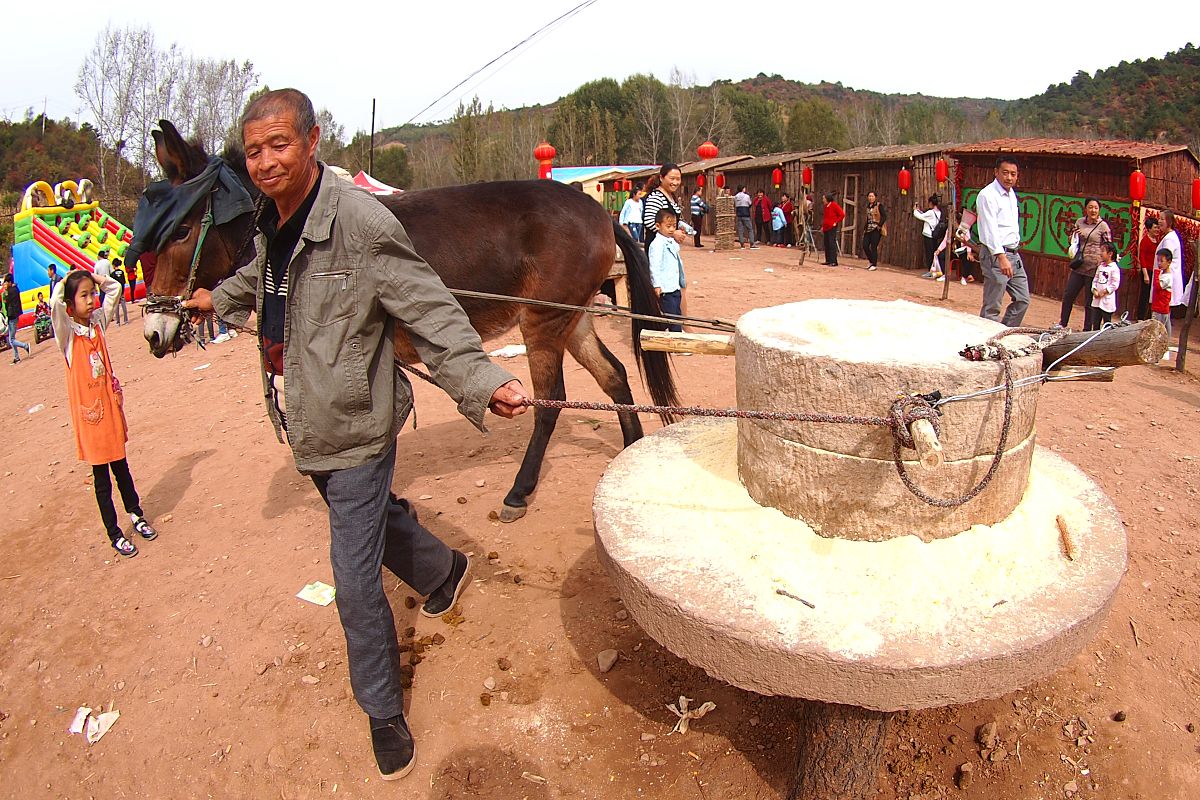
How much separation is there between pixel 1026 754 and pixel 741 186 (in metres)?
21.3

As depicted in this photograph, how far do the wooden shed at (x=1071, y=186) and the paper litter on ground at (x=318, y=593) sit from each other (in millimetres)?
10127

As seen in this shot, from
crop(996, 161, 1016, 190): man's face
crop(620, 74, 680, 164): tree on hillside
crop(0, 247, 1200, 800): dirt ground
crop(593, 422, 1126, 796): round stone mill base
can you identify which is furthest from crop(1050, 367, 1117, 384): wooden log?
crop(620, 74, 680, 164): tree on hillside

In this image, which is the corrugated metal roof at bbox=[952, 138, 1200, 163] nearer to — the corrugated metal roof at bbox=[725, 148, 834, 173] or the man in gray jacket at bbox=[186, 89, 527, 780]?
the corrugated metal roof at bbox=[725, 148, 834, 173]

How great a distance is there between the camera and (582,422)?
5500 mm

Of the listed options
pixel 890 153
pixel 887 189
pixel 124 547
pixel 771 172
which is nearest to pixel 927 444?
pixel 124 547

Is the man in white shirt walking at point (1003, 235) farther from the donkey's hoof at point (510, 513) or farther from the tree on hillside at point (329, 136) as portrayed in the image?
the tree on hillside at point (329, 136)

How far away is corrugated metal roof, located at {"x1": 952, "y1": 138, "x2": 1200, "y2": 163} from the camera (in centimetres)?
953

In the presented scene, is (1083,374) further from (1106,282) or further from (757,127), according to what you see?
(757,127)

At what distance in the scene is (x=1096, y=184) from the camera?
10.0m

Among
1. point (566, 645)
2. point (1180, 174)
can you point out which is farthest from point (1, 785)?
point (1180, 174)

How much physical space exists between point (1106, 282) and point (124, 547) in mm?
8386

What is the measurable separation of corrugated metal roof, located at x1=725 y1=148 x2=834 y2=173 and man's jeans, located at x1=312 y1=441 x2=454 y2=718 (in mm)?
18555

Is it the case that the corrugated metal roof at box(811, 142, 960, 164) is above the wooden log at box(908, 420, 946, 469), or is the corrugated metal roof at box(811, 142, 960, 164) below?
above

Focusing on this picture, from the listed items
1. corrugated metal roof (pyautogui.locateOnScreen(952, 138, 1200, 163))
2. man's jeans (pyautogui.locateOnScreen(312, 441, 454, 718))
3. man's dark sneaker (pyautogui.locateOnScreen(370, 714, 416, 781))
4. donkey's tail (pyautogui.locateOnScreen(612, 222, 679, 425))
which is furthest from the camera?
corrugated metal roof (pyautogui.locateOnScreen(952, 138, 1200, 163))
